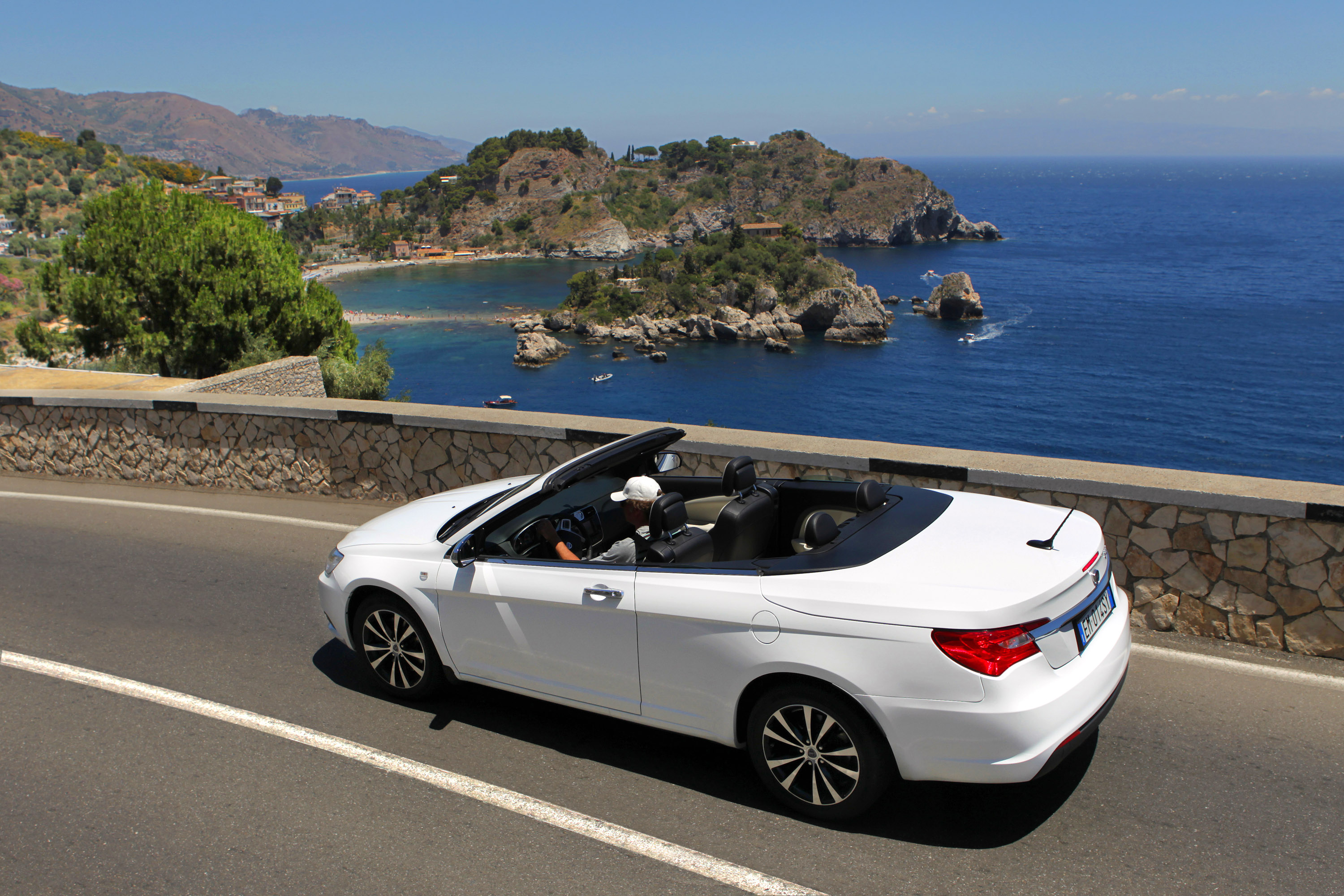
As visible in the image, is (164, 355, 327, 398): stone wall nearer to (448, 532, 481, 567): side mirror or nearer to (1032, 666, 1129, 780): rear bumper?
(448, 532, 481, 567): side mirror

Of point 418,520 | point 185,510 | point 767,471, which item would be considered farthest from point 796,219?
point 418,520

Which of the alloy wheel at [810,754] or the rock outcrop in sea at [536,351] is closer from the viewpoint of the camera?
the alloy wheel at [810,754]

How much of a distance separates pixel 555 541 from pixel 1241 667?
379 centimetres

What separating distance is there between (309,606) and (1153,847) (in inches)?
206

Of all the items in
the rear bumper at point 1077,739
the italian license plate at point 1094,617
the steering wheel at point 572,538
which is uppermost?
the steering wheel at point 572,538

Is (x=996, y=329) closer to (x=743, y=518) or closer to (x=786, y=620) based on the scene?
(x=743, y=518)

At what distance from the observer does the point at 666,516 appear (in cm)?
398

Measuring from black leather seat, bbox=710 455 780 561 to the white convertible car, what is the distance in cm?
1

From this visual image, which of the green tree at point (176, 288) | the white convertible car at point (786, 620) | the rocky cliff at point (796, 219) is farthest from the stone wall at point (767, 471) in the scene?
the rocky cliff at point (796, 219)

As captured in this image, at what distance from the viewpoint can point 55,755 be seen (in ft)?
14.1

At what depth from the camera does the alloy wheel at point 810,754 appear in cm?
336

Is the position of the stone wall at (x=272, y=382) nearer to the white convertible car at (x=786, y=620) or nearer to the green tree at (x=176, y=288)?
the green tree at (x=176, y=288)

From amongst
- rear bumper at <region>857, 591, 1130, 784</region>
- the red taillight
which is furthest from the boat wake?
the red taillight

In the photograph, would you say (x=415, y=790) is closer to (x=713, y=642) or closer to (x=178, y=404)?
(x=713, y=642)
